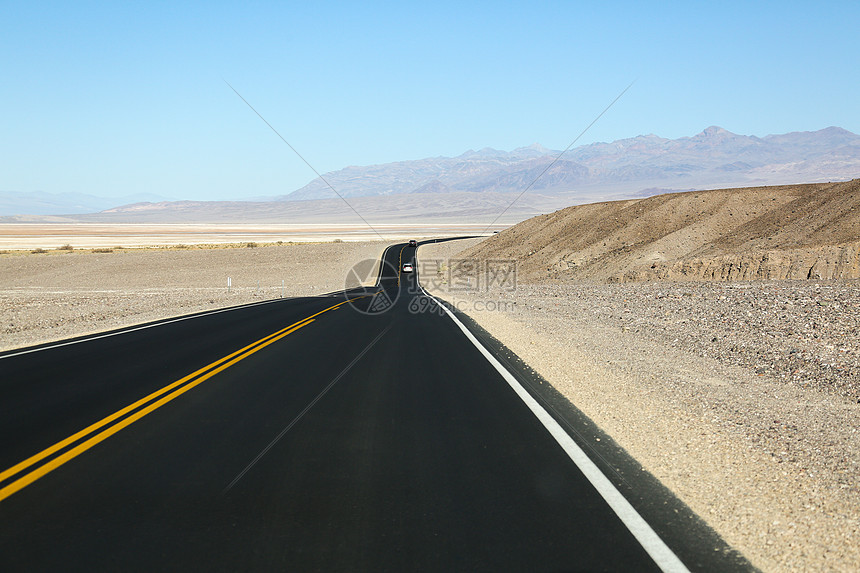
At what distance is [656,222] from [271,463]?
43022 millimetres

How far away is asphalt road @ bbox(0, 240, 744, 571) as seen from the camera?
13.4 feet

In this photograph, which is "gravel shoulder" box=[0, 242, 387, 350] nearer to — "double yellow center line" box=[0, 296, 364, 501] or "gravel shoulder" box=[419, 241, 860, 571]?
"double yellow center line" box=[0, 296, 364, 501]

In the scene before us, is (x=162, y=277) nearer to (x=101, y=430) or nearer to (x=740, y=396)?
(x=101, y=430)

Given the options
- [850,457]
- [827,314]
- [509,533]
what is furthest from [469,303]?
[509,533]

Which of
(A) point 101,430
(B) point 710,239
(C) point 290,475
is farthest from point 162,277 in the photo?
(C) point 290,475

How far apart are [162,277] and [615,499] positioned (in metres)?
57.9

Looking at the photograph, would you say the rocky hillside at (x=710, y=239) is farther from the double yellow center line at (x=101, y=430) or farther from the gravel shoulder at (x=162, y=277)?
the double yellow center line at (x=101, y=430)

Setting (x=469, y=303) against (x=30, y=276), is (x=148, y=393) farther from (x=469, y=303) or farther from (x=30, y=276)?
(x=30, y=276)

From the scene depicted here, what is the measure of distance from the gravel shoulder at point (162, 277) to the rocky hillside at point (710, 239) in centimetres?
1696

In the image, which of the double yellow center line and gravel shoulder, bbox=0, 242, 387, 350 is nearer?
the double yellow center line

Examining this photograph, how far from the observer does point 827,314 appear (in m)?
14.0

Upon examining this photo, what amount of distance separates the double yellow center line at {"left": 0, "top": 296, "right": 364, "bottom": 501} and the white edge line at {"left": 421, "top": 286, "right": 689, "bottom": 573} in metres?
4.40

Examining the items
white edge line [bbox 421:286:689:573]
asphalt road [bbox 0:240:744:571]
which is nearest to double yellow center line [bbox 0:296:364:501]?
asphalt road [bbox 0:240:744:571]

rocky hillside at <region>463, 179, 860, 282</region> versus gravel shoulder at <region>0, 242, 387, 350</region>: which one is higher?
rocky hillside at <region>463, 179, 860, 282</region>
